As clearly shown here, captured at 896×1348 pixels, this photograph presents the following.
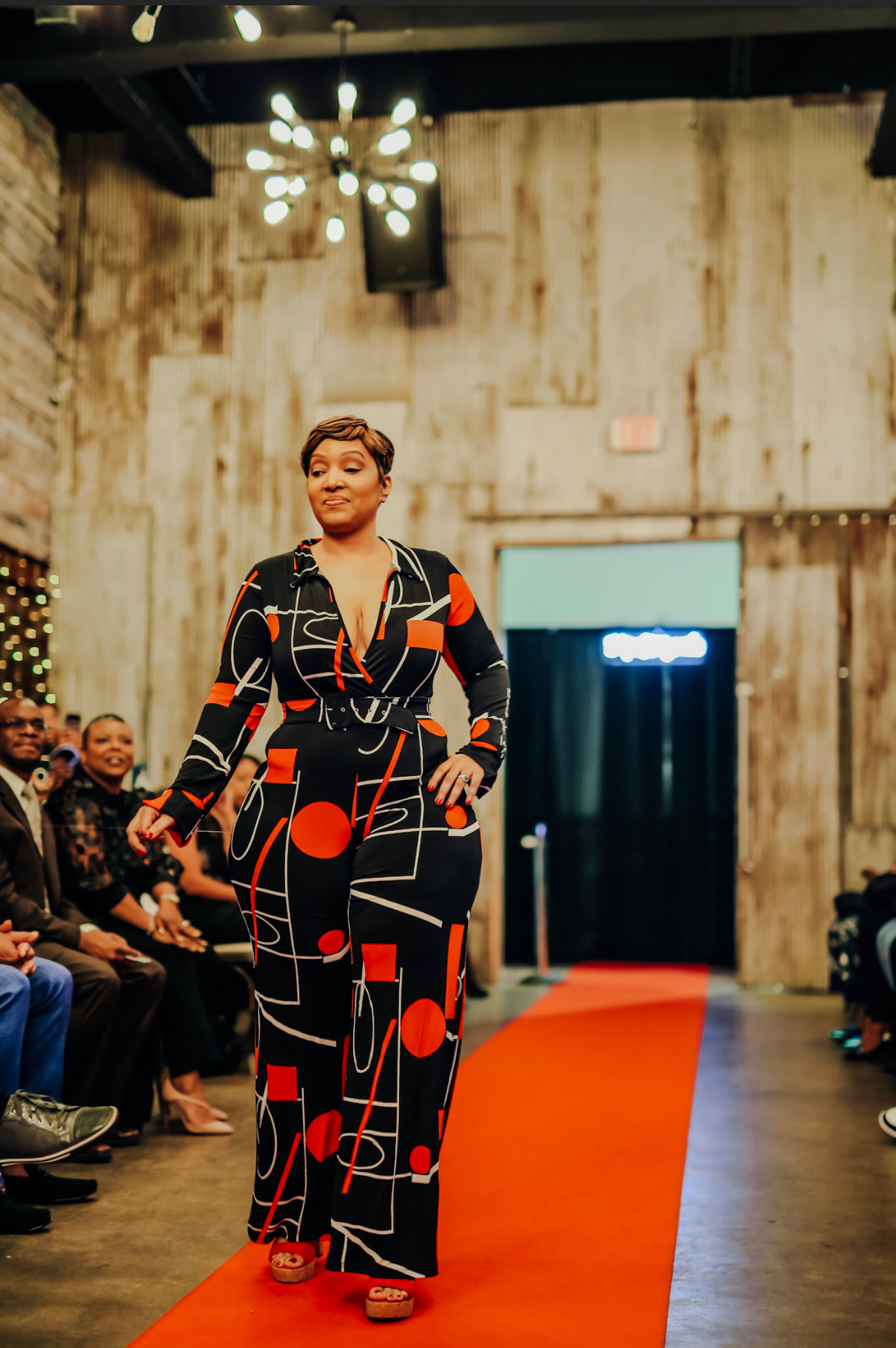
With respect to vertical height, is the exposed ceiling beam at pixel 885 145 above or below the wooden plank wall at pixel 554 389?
above

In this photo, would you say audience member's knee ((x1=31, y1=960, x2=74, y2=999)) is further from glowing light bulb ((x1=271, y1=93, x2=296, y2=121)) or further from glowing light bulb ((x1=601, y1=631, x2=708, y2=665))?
glowing light bulb ((x1=601, y1=631, x2=708, y2=665))

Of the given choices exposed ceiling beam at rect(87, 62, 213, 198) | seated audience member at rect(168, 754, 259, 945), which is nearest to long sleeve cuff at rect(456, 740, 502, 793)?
seated audience member at rect(168, 754, 259, 945)

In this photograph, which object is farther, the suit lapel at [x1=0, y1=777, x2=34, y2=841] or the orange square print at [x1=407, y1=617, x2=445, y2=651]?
the suit lapel at [x1=0, y1=777, x2=34, y2=841]

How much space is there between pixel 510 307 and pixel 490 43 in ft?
4.39

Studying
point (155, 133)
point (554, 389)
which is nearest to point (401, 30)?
point (155, 133)

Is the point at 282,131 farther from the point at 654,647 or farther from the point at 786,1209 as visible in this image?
the point at 786,1209

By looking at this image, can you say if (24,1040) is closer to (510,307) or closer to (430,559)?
(430,559)

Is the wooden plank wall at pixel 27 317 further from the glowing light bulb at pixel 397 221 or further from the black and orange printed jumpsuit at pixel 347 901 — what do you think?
the black and orange printed jumpsuit at pixel 347 901

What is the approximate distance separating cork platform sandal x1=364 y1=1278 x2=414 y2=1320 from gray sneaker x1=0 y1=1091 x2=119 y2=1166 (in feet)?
2.80

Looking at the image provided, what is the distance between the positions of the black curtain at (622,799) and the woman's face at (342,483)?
5.66m

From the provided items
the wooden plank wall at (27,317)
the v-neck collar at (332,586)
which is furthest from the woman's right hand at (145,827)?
the wooden plank wall at (27,317)

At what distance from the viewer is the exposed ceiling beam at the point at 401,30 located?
5.93 meters

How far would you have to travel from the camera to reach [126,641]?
7230 millimetres

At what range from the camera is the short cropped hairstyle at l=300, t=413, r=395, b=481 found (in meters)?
2.24
